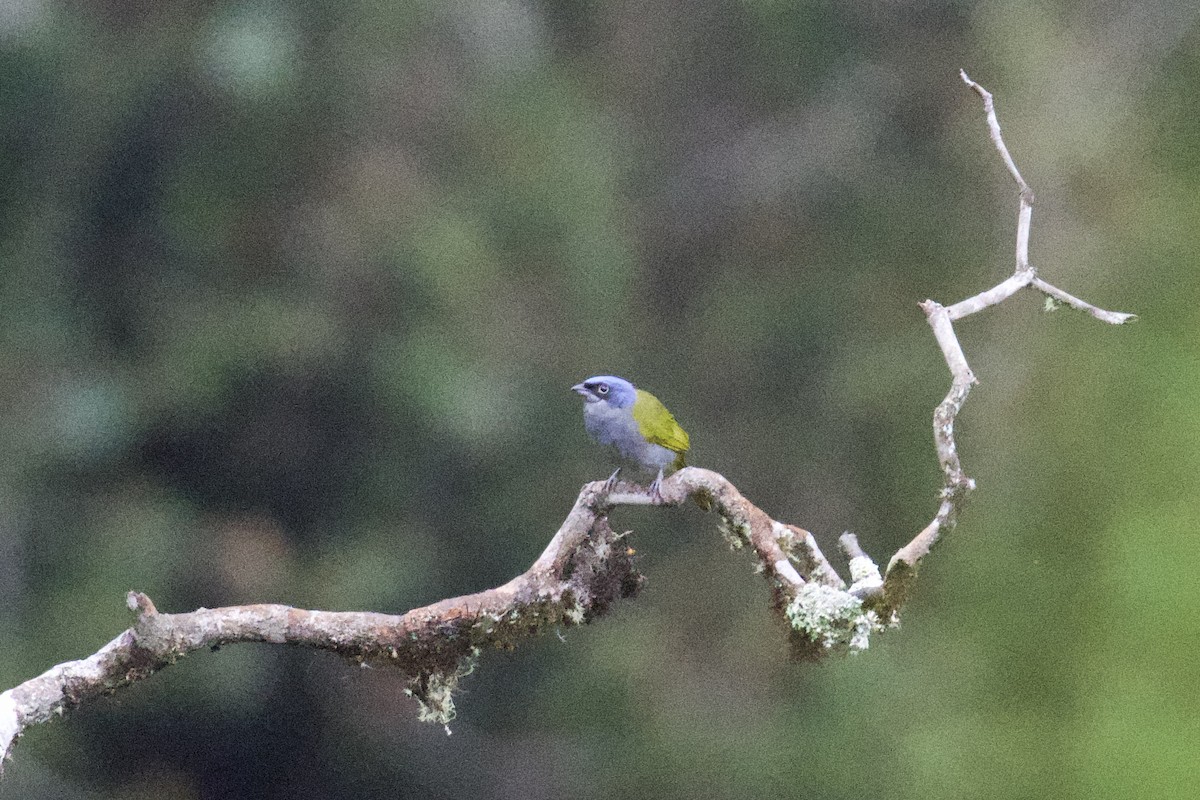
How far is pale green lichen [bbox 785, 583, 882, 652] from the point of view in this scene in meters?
2.75

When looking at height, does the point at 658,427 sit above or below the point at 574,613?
above

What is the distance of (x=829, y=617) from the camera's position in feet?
9.00

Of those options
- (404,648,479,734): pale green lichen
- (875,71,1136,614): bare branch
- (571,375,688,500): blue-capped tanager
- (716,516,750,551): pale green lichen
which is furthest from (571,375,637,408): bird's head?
(875,71,1136,614): bare branch

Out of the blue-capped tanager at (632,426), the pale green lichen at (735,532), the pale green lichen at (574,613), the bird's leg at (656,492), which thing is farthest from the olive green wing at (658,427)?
the pale green lichen at (574,613)

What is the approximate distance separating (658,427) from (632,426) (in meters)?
0.06

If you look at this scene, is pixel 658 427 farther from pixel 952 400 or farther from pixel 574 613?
pixel 952 400

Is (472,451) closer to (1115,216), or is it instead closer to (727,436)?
(727,436)

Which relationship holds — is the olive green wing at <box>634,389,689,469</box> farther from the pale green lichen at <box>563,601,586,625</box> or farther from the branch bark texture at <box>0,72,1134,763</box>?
the pale green lichen at <box>563,601,586,625</box>

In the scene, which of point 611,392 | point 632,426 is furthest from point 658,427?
point 611,392

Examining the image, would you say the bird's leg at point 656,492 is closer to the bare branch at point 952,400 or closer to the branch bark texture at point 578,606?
the branch bark texture at point 578,606

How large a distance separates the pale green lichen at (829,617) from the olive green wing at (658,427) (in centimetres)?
67

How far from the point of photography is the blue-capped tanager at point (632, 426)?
3336mm

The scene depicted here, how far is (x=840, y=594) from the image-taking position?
2.76 metres

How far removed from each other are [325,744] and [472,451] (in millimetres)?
1526
